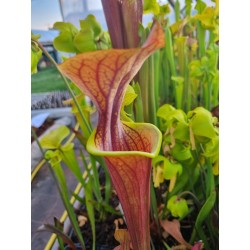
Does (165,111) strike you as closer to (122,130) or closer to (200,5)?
(122,130)

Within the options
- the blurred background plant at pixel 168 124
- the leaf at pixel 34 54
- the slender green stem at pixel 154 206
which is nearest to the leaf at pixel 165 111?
the blurred background plant at pixel 168 124

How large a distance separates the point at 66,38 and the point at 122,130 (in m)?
0.31

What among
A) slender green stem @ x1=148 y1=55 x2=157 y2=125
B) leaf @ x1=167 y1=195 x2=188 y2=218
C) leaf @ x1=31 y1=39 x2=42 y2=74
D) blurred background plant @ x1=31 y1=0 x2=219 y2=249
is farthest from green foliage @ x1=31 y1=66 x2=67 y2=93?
leaf @ x1=167 y1=195 x2=188 y2=218

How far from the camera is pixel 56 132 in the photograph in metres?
0.66

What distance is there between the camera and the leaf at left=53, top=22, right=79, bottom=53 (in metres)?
0.64

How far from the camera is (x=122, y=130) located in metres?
0.42

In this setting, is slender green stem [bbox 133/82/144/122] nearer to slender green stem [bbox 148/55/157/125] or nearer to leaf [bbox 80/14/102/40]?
slender green stem [bbox 148/55/157/125]

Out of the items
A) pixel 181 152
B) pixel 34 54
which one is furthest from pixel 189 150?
pixel 34 54

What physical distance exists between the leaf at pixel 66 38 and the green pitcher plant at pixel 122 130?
0.97 ft

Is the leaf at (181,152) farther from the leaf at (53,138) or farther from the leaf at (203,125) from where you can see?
the leaf at (53,138)
